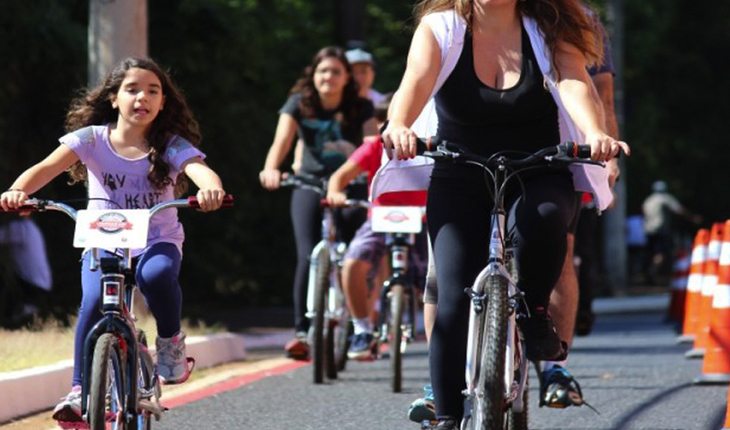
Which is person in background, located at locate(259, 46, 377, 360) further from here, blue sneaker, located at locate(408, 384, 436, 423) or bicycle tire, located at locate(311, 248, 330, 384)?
blue sneaker, located at locate(408, 384, 436, 423)

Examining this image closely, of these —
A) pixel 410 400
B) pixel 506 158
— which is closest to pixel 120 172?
→ pixel 506 158

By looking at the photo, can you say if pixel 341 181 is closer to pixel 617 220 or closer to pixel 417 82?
pixel 417 82

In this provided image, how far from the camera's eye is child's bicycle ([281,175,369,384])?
1024cm

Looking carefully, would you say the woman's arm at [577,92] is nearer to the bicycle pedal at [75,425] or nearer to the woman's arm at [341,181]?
the bicycle pedal at [75,425]

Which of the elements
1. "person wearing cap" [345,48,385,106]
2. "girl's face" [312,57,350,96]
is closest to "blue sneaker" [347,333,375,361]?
"girl's face" [312,57,350,96]

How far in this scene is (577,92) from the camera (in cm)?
620

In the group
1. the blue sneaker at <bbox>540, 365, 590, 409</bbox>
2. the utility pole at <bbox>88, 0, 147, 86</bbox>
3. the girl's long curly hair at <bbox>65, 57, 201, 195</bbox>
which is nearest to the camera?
the girl's long curly hair at <bbox>65, 57, 201, 195</bbox>

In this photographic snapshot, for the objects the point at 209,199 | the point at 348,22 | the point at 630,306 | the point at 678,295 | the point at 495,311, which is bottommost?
the point at 630,306

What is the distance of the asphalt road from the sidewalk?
22.9 inches

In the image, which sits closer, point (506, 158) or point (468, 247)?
point (506, 158)

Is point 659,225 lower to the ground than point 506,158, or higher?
lower

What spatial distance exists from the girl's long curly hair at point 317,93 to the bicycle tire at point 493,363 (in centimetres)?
533

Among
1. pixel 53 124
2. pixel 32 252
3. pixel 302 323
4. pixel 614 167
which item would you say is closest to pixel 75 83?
pixel 53 124

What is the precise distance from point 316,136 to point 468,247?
16.8ft
